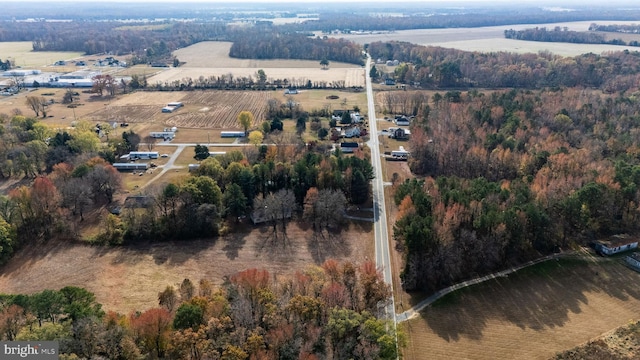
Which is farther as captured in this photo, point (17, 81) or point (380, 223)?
point (17, 81)

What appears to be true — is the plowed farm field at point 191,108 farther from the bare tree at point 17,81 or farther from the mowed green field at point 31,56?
the mowed green field at point 31,56

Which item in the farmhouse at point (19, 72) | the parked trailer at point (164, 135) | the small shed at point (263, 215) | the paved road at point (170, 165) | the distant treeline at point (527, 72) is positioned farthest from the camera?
the farmhouse at point (19, 72)

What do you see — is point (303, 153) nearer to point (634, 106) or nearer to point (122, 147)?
point (122, 147)

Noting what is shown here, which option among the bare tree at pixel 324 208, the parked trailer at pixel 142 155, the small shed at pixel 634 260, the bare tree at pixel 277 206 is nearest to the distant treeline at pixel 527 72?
the small shed at pixel 634 260

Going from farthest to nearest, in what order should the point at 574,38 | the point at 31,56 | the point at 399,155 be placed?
the point at 574,38, the point at 31,56, the point at 399,155

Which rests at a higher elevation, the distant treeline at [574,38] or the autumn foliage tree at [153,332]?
the distant treeline at [574,38]

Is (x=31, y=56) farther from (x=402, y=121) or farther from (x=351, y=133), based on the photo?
(x=402, y=121)

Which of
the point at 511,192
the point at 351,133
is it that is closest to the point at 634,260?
the point at 511,192

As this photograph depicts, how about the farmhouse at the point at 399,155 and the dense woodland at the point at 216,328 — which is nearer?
the dense woodland at the point at 216,328
